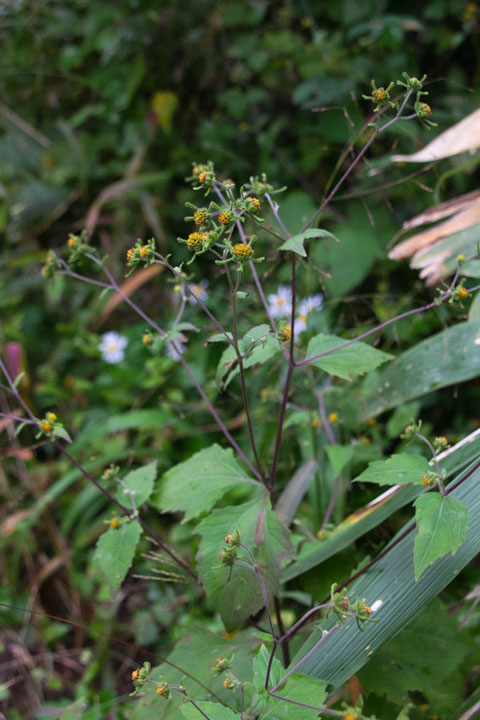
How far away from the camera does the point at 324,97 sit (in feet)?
5.84

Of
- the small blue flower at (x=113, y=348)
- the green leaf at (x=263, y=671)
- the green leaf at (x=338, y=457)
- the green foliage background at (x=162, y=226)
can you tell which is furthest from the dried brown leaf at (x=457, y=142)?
the small blue flower at (x=113, y=348)

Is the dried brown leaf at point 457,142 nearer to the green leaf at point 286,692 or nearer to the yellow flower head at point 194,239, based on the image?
the yellow flower head at point 194,239

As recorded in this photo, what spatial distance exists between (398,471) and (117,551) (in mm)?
385

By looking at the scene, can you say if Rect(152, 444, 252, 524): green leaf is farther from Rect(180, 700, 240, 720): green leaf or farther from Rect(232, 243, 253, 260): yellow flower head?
Rect(232, 243, 253, 260): yellow flower head

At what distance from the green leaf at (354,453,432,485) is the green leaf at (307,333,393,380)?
0.13 meters

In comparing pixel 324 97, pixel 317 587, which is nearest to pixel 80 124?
pixel 324 97

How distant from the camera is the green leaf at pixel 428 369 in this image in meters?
1.06

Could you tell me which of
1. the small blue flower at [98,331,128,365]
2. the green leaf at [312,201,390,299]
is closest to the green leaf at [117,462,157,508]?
the green leaf at [312,201,390,299]

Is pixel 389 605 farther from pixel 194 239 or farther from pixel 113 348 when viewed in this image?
pixel 113 348

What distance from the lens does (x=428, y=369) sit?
1105 mm

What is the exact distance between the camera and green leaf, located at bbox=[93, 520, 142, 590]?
2.51 ft

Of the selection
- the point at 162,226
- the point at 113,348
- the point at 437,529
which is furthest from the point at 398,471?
the point at 162,226

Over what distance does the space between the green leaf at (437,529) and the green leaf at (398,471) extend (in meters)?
0.03

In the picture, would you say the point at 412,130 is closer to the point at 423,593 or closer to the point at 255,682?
the point at 423,593
